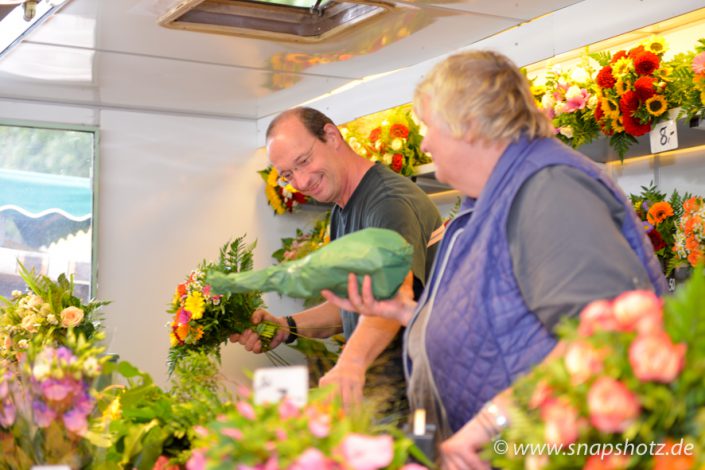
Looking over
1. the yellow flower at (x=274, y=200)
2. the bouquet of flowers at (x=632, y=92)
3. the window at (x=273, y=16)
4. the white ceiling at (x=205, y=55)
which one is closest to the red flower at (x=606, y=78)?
the bouquet of flowers at (x=632, y=92)

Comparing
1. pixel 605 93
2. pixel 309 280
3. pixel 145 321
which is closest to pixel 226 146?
pixel 145 321

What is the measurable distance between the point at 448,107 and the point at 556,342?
438mm

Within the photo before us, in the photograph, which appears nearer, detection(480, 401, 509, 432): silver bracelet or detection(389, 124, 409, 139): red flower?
detection(480, 401, 509, 432): silver bracelet

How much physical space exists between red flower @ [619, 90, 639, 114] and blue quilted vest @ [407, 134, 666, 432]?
126 cm

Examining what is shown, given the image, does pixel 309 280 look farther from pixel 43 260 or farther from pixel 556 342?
pixel 43 260

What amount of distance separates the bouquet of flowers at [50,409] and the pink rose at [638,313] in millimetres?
891

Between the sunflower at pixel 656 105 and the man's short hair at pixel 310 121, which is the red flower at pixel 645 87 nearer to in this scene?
the sunflower at pixel 656 105

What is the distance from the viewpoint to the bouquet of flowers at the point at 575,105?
294cm

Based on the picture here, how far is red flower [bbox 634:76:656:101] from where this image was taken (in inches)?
108

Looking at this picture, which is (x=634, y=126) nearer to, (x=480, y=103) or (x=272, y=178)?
(x=480, y=103)

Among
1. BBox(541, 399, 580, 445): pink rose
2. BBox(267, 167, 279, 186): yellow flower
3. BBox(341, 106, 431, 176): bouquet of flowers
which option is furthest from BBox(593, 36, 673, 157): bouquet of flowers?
BBox(267, 167, 279, 186): yellow flower

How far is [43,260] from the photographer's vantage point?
4.52m

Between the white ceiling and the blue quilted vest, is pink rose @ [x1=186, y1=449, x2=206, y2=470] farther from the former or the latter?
the white ceiling

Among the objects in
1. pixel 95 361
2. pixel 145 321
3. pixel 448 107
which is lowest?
pixel 145 321
